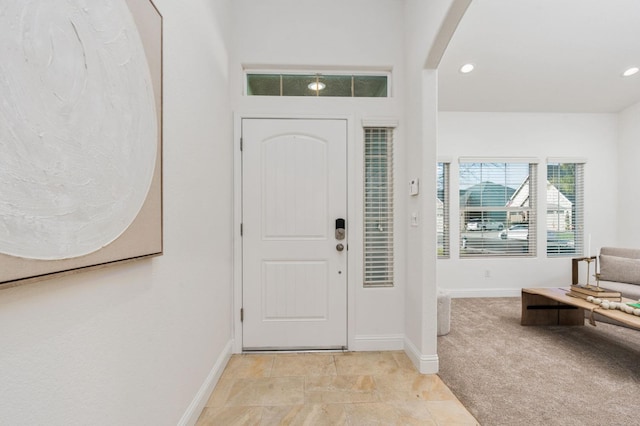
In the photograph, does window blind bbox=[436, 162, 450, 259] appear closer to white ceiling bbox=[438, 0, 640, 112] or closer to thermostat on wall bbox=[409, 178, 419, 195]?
white ceiling bbox=[438, 0, 640, 112]

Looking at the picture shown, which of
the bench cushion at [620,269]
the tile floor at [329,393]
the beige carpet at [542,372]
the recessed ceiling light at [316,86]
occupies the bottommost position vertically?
the beige carpet at [542,372]

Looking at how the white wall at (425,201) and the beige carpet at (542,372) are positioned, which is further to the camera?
the white wall at (425,201)

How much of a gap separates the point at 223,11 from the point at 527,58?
352cm

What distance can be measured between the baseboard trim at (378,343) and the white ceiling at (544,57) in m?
3.23

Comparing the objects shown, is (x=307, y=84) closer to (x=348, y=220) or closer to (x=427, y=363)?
(x=348, y=220)

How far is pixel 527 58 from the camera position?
3594mm

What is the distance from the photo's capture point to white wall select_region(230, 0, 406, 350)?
8.68 feet

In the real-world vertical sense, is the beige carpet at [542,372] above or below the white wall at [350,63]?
below

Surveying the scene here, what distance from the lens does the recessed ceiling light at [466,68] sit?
3.67 metres

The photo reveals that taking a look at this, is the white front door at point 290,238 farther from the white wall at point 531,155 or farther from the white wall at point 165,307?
the white wall at point 531,155

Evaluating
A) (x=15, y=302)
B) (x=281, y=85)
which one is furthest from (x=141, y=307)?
(x=281, y=85)

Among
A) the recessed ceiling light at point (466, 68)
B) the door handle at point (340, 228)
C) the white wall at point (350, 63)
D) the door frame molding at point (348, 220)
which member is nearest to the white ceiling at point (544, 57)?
the recessed ceiling light at point (466, 68)

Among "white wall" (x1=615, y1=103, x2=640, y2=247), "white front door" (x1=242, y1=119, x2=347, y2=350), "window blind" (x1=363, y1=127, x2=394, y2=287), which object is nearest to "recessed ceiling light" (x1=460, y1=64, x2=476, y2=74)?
"window blind" (x1=363, y1=127, x2=394, y2=287)

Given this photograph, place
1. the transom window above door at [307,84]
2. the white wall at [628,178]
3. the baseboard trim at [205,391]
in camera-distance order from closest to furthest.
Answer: the baseboard trim at [205,391], the transom window above door at [307,84], the white wall at [628,178]
